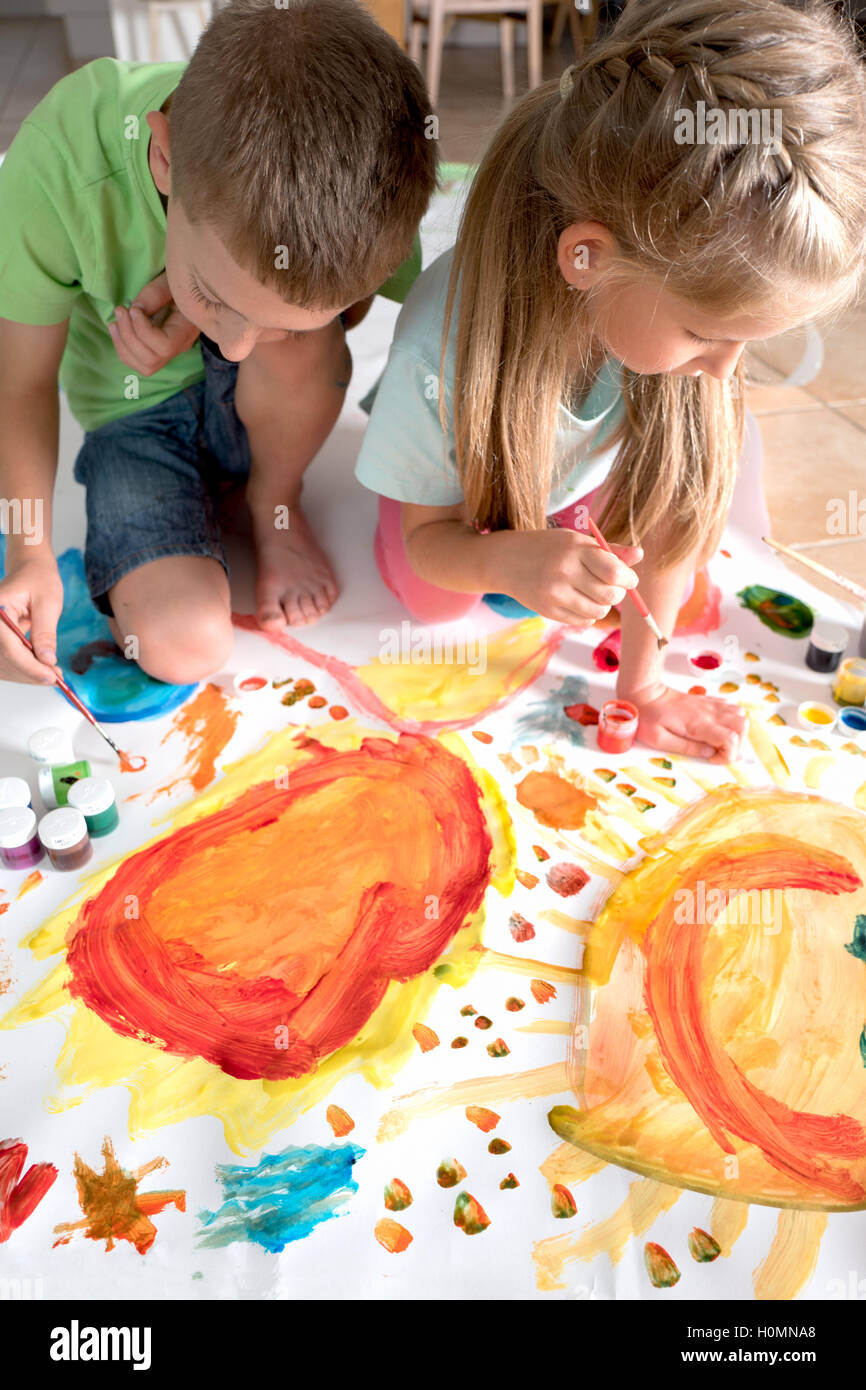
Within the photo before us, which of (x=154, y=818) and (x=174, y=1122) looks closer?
(x=174, y=1122)

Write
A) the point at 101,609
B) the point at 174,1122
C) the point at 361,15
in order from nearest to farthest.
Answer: the point at 174,1122 → the point at 361,15 → the point at 101,609

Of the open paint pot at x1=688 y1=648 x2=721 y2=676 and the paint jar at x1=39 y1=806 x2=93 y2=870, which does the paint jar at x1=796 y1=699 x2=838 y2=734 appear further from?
the paint jar at x1=39 y1=806 x2=93 y2=870

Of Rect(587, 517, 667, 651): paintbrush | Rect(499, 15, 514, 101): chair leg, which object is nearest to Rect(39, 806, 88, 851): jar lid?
Rect(587, 517, 667, 651): paintbrush

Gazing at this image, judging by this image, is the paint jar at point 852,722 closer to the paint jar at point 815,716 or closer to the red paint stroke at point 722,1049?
the paint jar at point 815,716

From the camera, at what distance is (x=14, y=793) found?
3.66 feet

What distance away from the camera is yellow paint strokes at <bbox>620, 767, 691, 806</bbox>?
1184 millimetres

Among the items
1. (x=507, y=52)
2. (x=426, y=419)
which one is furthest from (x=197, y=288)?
(x=507, y=52)

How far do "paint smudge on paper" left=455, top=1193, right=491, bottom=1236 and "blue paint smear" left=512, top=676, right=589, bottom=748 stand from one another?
527 mm

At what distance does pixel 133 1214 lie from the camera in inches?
33.3

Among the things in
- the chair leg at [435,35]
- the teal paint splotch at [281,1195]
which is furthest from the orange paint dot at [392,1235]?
the chair leg at [435,35]

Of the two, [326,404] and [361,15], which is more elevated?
[361,15]

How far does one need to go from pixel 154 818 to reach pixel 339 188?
0.65 meters
